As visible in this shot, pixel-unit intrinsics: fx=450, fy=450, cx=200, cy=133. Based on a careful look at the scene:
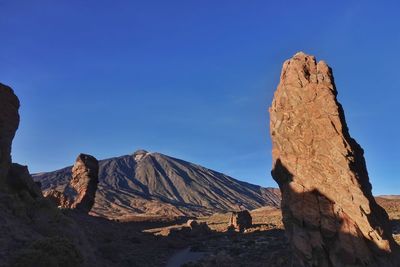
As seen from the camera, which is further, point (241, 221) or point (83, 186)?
point (241, 221)

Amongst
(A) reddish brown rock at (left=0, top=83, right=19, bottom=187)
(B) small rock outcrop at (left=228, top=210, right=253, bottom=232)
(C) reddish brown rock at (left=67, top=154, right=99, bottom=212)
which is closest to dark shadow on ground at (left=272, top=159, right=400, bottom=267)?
A: (A) reddish brown rock at (left=0, top=83, right=19, bottom=187)

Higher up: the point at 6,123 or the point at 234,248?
the point at 6,123

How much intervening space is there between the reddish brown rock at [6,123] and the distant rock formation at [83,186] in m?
Result: 28.8

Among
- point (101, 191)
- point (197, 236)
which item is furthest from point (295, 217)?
point (101, 191)

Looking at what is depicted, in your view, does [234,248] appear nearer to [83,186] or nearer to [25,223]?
[25,223]

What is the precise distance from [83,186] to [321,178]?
4392 cm

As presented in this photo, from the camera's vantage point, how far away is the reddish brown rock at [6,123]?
2781 centimetres

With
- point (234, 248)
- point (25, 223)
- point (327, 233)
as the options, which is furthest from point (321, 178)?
point (234, 248)

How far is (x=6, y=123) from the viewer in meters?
29.2

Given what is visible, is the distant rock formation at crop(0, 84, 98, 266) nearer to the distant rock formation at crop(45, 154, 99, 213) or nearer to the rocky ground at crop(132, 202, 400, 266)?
the rocky ground at crop(132, 202, 400, 266)

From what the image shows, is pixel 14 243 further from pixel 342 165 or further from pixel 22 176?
pixel 342 165

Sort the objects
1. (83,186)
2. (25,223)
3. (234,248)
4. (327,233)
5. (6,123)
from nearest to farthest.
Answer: (327,233) < (25,223) < (6,123) < (234,248) < (83,186)

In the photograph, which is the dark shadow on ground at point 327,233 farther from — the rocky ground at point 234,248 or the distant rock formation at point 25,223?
the distant rock formation at point 25,223

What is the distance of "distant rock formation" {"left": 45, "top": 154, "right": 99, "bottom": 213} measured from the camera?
5850 cm
